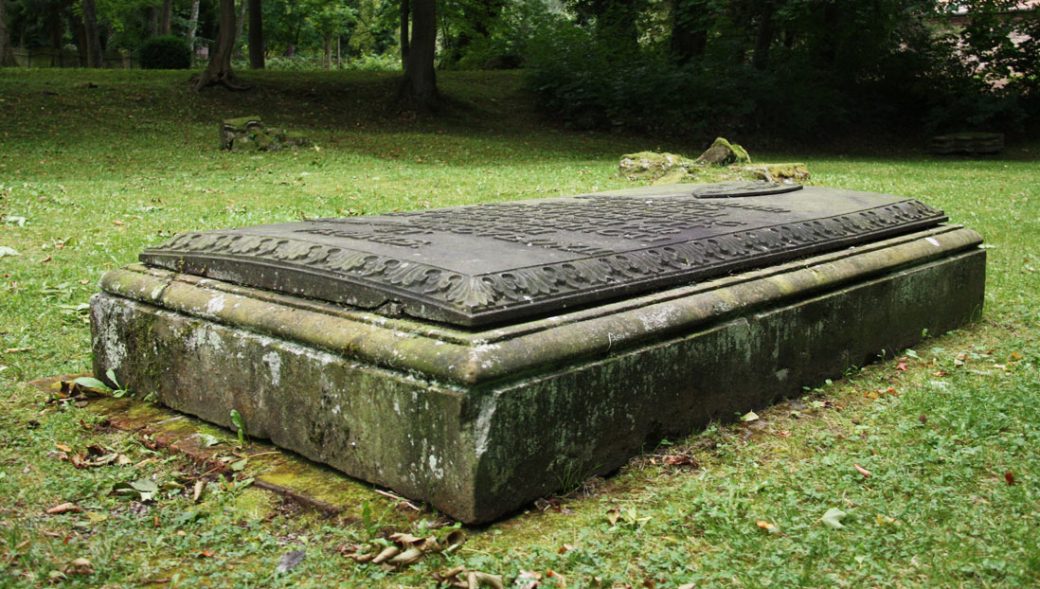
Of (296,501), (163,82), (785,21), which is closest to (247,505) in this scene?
(296,501)

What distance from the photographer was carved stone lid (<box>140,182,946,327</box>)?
3.26m

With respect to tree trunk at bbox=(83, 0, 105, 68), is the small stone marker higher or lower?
lower

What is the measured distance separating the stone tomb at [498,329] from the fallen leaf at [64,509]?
69cm

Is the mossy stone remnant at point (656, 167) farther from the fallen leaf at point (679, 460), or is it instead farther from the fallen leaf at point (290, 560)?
the fallen leaf at point (290, 560)

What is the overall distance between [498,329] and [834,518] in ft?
3.87

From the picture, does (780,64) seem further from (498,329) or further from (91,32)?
(91,32)

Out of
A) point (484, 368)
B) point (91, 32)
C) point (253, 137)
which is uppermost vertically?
point (91, 32)

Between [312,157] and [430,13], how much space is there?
19.2 ft

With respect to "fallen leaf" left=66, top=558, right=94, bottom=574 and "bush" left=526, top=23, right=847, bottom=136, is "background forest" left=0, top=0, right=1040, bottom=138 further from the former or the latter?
"fallen leaf" left=66, top=558, right=94, bottom=574

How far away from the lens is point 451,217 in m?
4.76

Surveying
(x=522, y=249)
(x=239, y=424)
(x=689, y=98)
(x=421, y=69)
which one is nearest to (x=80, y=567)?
(x=239, y=424)

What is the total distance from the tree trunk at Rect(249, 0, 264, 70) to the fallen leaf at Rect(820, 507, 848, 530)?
22.3 metres

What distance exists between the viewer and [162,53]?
26.7 metres

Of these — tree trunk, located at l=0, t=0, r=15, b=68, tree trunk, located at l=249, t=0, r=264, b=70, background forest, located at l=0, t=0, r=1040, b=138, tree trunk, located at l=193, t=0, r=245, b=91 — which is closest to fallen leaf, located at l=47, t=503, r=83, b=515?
background forest, located at l=0, t=0, r=1040, b=138
